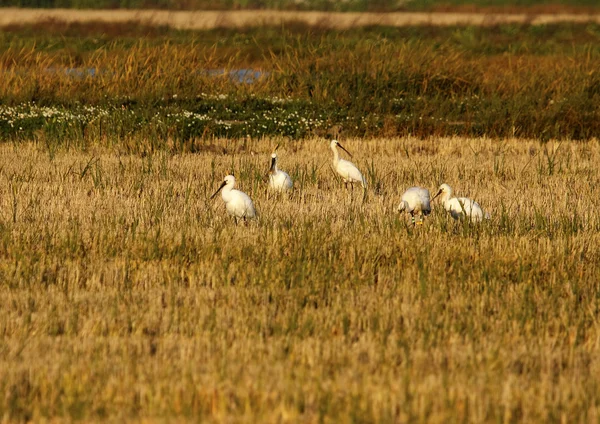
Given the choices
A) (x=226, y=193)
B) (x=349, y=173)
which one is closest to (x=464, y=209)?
(x=226, y=193)

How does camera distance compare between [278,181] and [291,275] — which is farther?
[278,181]

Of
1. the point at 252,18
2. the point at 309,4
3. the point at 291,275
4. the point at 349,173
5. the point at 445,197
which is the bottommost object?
the point at 291,275

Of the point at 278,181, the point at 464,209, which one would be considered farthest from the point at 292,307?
the point at 278,181

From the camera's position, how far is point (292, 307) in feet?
19.9

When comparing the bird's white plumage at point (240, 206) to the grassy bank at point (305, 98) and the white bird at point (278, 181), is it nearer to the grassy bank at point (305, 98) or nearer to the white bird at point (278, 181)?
the white bird at point (278, 181)

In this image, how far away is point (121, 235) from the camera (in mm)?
7887

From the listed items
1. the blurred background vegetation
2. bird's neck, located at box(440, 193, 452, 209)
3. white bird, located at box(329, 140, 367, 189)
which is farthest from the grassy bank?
the blurred background vegetation

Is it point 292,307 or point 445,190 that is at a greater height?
point 445,190

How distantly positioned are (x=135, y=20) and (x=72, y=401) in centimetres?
3906

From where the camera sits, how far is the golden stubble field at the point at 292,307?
4.53m

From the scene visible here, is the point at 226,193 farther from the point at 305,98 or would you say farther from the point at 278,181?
the point at 305,98

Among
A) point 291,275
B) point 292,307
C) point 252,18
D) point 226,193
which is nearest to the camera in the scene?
point 292,307

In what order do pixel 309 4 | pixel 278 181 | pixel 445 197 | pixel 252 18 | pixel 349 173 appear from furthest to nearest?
pixel 309 4
pixel 252 18
pixel 349 173
pixel 278 181
pixel 445 197

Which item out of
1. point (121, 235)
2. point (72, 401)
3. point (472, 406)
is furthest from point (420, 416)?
point (121, 235)
